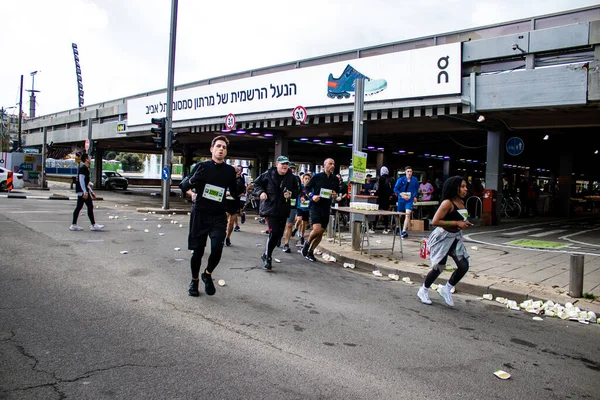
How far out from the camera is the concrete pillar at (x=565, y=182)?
2217cm

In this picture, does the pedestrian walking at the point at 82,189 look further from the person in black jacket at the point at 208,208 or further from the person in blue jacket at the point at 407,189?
the person in blue jacket at the point at 407,189

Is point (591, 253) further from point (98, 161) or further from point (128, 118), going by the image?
point (98, 161)

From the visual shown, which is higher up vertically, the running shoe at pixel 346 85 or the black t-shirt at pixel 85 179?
the running shoe at pixel 346 85

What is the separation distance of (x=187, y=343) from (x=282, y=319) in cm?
114

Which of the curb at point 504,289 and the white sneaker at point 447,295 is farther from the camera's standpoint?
the curb at point 504,289

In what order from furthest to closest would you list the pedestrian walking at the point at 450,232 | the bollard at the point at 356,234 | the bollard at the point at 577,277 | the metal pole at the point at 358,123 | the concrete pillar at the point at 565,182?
the concrete pillar at the point at 565,182
the metal pole at the point at 358,123
the bollard at the point at 356,234
the bollard at the point at 577,277
the pedestrian walking at the point at 450,232

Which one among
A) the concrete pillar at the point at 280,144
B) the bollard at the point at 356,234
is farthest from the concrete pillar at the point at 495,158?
the concrete pillar at the point at 280,144

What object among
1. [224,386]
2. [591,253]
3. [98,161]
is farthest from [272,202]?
[98,161]

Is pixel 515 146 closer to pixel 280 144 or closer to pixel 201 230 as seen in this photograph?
pixel 280 144

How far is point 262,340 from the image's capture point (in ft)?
13.4

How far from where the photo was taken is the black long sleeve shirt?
5414 mm

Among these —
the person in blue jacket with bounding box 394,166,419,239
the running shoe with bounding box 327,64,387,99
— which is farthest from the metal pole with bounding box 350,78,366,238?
the running shoe with bounding box 327,64,387,99

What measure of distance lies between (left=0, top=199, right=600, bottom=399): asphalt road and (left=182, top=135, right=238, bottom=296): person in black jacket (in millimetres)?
472

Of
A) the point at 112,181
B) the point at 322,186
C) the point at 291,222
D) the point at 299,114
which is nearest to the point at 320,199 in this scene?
the point at 322,186
